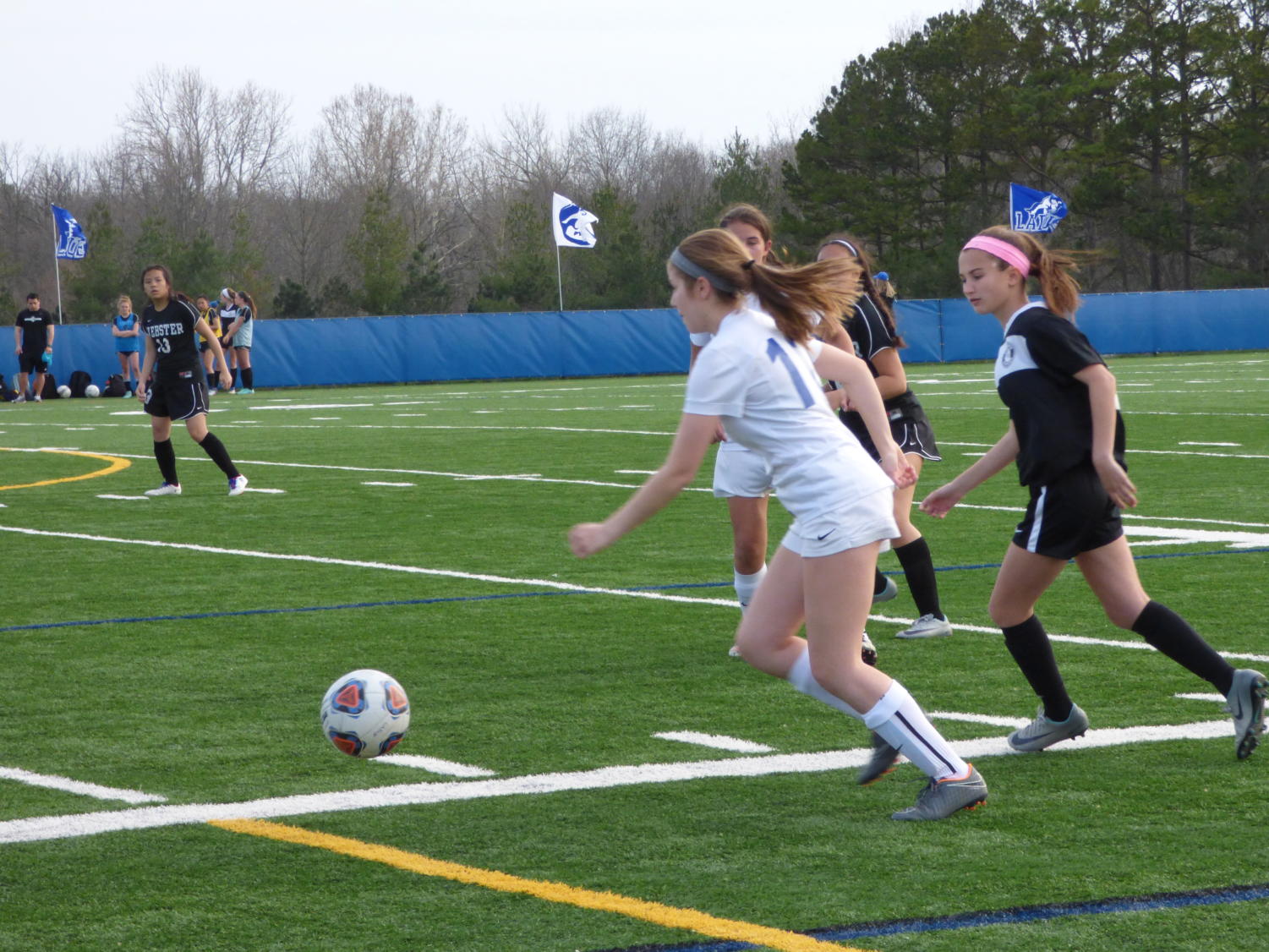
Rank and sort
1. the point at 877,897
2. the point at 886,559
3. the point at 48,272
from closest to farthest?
1. the point at 877,897
2. the point at 886,559
3. the point at 48,272

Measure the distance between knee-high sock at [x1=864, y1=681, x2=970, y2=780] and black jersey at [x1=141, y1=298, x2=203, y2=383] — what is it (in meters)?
11.4

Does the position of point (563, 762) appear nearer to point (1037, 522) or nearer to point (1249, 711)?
point (1037, 522)

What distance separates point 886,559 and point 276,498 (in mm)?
6453

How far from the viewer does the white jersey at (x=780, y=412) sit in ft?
16.2

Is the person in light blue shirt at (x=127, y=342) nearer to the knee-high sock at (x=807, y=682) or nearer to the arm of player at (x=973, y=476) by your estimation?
the arm of player at (x=973, y=476)

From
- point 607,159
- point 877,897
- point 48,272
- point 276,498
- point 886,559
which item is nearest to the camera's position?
point 877,897

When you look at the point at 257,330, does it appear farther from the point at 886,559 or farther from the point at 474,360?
the point at 886,559

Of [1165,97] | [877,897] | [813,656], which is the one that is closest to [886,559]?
[813,656]

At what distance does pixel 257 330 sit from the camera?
41875 millimetres

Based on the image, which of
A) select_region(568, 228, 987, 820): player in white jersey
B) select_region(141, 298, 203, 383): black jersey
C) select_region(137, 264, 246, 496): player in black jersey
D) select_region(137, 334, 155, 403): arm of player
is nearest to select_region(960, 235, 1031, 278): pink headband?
select_region(568, 228, 987, 820): player in white jersey

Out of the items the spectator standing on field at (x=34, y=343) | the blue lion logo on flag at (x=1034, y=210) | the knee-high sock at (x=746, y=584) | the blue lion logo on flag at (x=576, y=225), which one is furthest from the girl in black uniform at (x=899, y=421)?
the blue lion logo on flag at (x=576, y=225)

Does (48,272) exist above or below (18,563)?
above

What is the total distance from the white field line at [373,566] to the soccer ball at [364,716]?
11.9ft

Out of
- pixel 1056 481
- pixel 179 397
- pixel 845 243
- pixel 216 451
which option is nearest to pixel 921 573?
pixel 845 243
